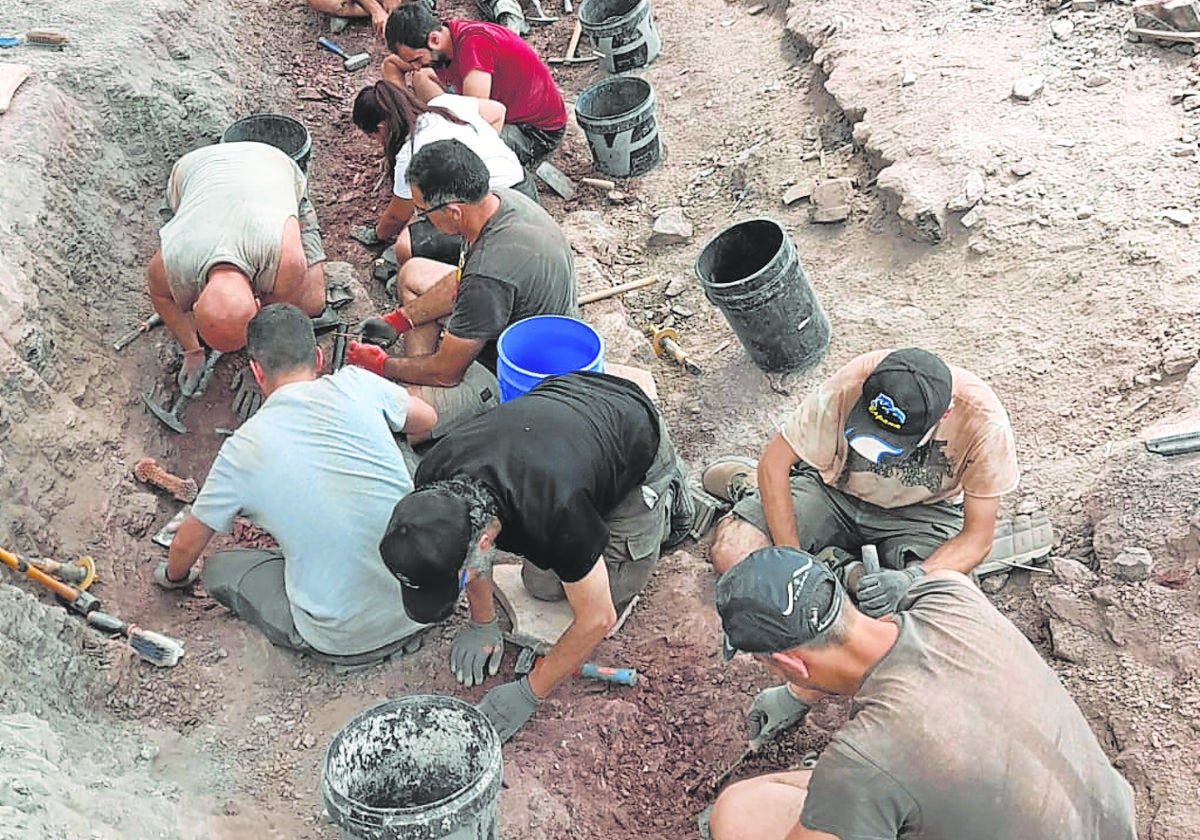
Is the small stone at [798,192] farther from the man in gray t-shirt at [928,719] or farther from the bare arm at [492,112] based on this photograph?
the man in gray t-shirt at [928,719]

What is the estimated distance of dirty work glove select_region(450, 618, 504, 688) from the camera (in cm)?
364

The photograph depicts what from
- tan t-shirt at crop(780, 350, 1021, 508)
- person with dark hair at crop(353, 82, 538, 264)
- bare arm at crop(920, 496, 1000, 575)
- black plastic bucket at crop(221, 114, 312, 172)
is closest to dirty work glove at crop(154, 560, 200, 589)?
person with dark hair at crop(353, 82, 538, 264)

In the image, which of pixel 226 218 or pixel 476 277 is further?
pixel 226 218

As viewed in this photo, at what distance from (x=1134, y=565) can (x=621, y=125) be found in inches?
156

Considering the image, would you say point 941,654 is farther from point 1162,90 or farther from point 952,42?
point 952,42

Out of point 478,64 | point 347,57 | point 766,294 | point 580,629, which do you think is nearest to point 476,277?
point 766,294

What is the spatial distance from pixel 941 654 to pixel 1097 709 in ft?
3.95

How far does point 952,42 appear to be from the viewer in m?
5.89

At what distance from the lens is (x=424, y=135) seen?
15.7 feet

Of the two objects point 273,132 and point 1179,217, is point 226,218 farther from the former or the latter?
point 1179,217

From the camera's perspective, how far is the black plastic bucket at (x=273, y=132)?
5477 millimetres

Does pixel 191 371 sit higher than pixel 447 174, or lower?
lower

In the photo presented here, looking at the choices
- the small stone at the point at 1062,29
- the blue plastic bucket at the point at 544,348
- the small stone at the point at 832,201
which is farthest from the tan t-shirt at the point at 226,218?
the small stone at the point at 1062,29

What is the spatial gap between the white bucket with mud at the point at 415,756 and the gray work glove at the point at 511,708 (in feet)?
1.65
